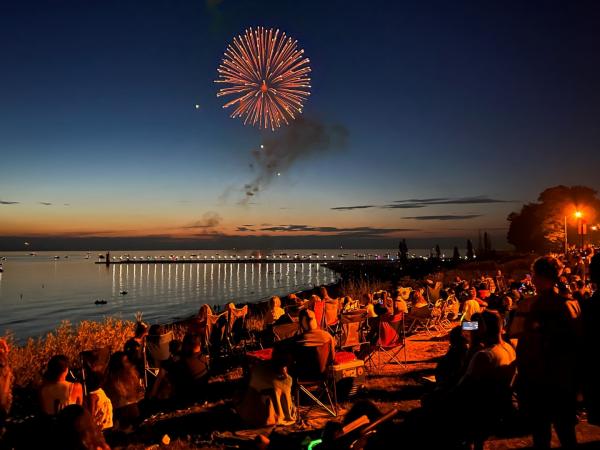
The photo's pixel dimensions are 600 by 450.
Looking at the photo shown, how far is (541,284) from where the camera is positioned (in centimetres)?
365

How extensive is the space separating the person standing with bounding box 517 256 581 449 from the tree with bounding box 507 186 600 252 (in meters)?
51.0

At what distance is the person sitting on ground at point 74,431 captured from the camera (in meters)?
3.33

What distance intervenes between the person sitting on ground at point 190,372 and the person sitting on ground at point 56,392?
1.67 metres

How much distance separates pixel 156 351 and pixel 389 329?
3.74 m

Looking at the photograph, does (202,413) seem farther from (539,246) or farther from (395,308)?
(539,246)

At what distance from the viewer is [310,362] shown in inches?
213

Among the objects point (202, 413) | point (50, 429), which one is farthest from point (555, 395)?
point (202, 413)

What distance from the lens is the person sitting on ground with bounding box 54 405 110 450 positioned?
10.9 ft

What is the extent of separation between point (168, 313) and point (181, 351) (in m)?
32.0

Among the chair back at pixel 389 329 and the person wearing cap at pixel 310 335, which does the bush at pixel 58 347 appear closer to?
the person wearing cap at pixel 310 335

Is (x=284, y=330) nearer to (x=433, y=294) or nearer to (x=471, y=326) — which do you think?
(x=471, y=326)

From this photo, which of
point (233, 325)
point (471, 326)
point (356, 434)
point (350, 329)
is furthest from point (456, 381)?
point (233, 325)

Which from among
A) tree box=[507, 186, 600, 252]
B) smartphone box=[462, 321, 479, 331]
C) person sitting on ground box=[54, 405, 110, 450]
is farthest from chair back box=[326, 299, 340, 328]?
tree box=[507, 186, 600, 252]

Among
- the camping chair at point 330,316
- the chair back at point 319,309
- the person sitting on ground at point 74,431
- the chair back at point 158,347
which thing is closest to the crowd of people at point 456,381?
the person sitting on ground at point 74,431
